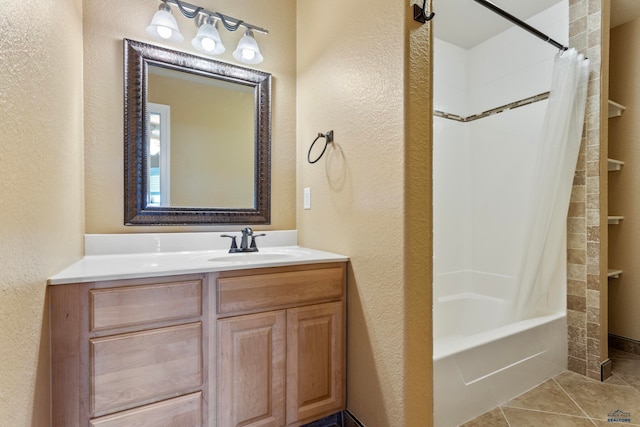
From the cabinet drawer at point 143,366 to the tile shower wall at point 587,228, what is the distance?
228cm

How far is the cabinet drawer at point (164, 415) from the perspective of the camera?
0.99 meters

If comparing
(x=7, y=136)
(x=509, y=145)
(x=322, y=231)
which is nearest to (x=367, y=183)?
(x=322, y=231)

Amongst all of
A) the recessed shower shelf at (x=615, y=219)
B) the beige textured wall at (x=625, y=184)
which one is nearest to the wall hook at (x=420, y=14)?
the recessed shower shelf at (x=615, y=219)

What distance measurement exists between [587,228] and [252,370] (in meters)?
2.17

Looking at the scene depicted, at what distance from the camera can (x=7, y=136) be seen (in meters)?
0.69

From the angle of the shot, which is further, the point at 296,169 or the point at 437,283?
the point at 437,283

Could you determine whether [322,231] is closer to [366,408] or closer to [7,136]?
[366,408]

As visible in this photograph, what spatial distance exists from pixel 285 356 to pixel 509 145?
7.56 feet

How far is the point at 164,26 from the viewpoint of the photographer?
→ 1.48 metres

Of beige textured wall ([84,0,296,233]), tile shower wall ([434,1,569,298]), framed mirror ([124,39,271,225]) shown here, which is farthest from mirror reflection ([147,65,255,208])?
tile shower wall ([434,1,569,298])

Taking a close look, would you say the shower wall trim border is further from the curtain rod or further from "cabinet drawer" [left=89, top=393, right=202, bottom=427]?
"cabinet drawer" [left=89, top=393, right=202, bottom=427]

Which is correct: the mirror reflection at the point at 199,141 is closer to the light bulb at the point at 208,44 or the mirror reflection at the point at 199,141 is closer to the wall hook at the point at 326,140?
the light bulb at the point at 208,44

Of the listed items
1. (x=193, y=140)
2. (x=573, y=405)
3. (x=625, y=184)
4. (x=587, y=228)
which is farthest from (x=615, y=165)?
(x=193, y=140)

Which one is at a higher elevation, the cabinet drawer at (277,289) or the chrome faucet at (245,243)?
the chrome faucet at (245,243)
